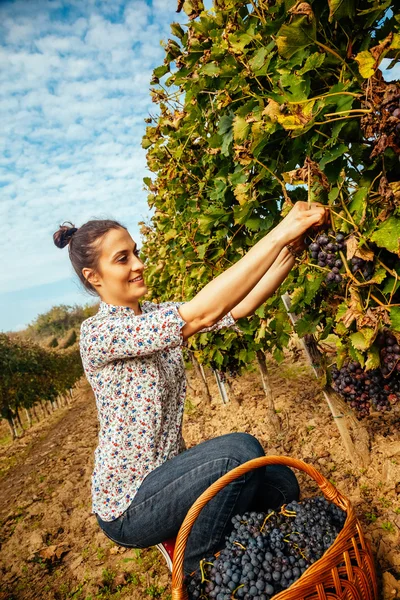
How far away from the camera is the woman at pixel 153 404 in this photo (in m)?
1.73

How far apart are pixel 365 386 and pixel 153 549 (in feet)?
7.83

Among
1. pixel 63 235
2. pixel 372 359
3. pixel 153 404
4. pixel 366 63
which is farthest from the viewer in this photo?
pixel 63 235

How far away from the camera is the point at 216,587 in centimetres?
153

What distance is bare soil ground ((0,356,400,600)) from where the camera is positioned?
8.35 ft

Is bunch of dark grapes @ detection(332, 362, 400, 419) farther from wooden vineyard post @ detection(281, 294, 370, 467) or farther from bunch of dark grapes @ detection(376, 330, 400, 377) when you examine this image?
wooden vineyard post @ detection(281, 294, 370, 467)

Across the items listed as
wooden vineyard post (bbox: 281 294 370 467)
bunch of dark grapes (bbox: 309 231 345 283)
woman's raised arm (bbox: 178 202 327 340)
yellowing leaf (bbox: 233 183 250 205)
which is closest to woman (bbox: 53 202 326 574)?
woman's raised arm (bbox: 178 202 327 340)

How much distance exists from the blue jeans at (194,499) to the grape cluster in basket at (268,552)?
0.36 ft

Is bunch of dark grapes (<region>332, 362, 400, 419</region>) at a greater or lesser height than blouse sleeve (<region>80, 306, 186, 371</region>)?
lesser

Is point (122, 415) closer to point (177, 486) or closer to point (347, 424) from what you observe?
point (177, 486)

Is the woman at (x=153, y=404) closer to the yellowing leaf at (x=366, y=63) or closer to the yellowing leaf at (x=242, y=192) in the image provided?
the yellowing leaf at (x=242, y=192)

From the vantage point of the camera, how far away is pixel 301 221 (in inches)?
58.6

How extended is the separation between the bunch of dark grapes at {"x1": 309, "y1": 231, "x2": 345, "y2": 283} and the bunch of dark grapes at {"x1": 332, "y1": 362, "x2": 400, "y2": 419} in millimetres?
488

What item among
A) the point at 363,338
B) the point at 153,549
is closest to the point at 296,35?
the point at 363,338

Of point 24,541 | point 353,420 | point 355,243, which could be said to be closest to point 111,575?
point 24,541
